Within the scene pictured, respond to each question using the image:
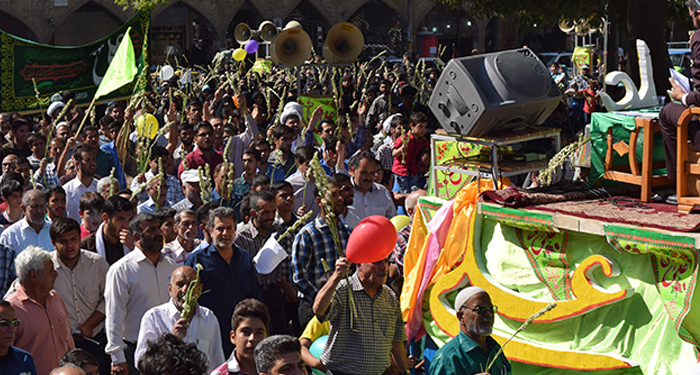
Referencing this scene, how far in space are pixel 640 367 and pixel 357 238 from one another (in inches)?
68.8

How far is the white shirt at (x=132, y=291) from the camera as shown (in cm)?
618

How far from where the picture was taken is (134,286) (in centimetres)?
626

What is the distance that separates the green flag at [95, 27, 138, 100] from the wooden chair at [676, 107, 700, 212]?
23.7 feet

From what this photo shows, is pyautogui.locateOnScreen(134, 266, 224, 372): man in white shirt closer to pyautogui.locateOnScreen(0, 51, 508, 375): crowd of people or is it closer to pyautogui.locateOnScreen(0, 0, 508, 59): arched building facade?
A: pyautogui.locateOnScreen(0, 51, 508, 375): crowd of people

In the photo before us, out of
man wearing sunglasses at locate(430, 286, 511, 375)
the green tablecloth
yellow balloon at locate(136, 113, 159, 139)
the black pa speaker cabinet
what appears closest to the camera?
man wearing sunglasses at locate(430, 286, 511, 375)

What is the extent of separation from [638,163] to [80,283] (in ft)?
11.6

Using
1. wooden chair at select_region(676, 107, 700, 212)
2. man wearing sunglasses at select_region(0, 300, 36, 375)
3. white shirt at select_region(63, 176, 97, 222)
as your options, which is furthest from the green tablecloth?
white shirt at select_region(63, 176, 97, 222)

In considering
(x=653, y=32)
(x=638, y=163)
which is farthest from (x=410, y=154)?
(x=653, y=32)

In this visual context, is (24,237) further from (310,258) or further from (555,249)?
(555,249)

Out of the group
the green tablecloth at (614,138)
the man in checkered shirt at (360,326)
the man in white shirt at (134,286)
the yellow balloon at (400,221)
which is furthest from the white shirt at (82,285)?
the green tablecloth at (614,138)

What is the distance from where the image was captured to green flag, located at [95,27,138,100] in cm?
1172

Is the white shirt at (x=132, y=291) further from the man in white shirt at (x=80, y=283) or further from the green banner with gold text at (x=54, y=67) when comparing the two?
the green banner with gold text at (x=54, y=67)

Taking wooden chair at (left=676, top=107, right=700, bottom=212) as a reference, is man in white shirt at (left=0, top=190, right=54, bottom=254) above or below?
below

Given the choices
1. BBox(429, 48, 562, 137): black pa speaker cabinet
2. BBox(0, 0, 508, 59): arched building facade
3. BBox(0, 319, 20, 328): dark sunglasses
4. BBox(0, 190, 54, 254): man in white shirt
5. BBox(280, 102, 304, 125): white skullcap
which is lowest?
BBox(0, 319, 20, 328): dark sunglasses
